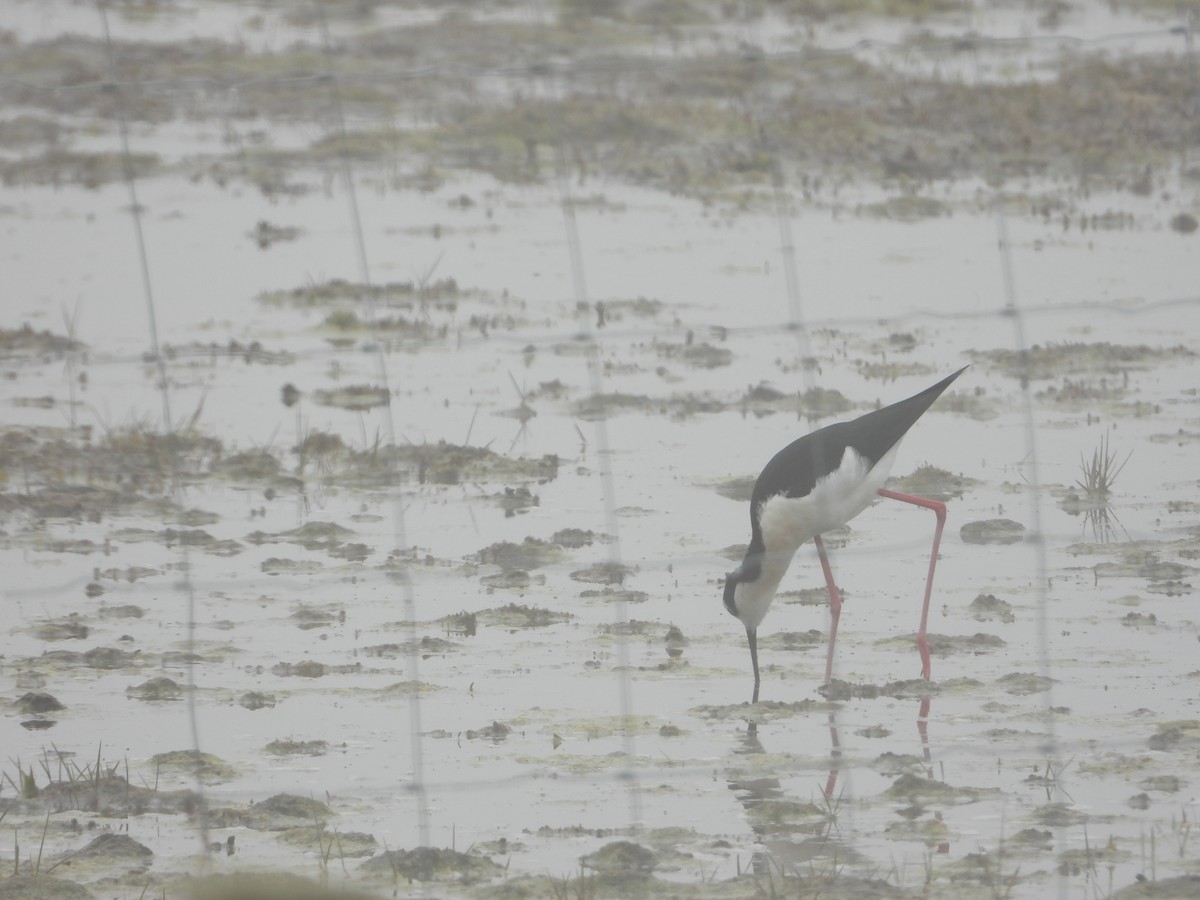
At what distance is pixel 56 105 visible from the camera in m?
22.8

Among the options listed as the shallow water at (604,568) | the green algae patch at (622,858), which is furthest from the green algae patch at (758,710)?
the green algae patch at (622,858)

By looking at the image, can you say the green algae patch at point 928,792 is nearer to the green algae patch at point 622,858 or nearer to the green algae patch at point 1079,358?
the green algae patch at point 622,858

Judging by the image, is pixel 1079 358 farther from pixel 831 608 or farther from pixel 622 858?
pixel 622 858

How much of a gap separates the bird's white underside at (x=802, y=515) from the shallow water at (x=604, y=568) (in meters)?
0.29

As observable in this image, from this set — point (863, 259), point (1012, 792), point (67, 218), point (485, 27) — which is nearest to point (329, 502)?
point (1012, 792)

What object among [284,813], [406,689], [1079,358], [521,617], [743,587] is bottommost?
[284,813]

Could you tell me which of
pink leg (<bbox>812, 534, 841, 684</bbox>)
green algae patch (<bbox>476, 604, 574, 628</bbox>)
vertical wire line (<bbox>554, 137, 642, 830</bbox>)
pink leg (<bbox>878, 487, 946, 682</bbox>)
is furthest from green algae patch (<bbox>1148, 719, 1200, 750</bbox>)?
green algae patch (<bbox>476, 604, 574, 628</bbox>)

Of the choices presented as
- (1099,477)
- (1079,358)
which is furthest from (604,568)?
(1079,358)

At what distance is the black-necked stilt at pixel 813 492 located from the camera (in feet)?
25.3

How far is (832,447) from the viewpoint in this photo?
783cm

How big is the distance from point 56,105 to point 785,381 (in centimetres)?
1369

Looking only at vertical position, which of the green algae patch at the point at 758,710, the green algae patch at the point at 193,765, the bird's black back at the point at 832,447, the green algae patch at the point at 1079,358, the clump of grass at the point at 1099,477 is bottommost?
the green algae patch at the point at 758,710

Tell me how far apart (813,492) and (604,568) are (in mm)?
1359

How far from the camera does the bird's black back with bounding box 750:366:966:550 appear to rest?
7.77 m
